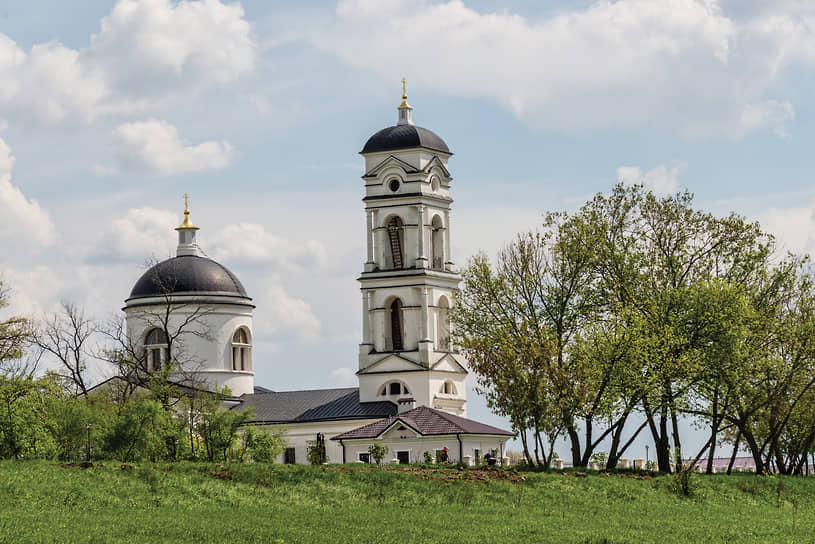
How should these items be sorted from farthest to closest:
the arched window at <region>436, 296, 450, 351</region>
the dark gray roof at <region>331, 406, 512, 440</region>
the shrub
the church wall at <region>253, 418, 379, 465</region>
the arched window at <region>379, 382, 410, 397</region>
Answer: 1. the arched window at <region>436, 296, 450, 351</region>
2. the arched window at <region>379, 382, 410, 397</region>
3. the church wall at <region>253, 418, 379, 465</region>
4. the dark gray roof at <region>331, 406, 512, 440</region>
5. the shrub

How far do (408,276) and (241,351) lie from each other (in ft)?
45.0

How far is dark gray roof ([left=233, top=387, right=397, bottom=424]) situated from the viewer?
7275 centimetres

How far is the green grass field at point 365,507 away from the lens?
29078 mm

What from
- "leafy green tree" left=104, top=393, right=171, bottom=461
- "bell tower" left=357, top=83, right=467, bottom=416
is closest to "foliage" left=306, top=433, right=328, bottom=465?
"bell tower" left=357, top=83, right=467, bottom=416

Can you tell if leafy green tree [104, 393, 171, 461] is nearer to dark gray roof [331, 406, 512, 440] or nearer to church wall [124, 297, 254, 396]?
dark gray roof [331, 406, 512, 440]

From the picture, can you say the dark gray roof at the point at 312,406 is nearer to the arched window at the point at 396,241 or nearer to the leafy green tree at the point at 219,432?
the arched window at the point at 396,241

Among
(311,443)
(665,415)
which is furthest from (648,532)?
(311,443)

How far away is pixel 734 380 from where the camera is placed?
53.1m

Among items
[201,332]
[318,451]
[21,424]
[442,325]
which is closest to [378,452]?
[318,451]

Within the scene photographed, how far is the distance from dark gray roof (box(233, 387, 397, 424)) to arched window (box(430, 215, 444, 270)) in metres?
8.35

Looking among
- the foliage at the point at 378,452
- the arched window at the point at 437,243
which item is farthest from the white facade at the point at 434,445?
the arched window at the point at 437,243

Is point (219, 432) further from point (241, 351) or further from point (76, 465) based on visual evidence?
point (241, 351)

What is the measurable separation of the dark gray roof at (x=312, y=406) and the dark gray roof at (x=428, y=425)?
13.1ft

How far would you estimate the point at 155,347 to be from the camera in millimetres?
77375
